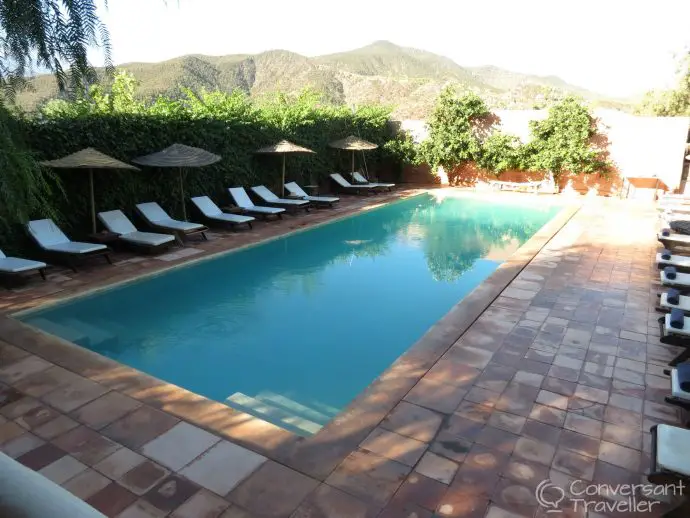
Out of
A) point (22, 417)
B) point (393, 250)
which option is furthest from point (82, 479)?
point (393, 250)

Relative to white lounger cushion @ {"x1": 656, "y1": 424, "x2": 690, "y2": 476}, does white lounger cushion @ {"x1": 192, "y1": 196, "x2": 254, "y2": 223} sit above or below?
above

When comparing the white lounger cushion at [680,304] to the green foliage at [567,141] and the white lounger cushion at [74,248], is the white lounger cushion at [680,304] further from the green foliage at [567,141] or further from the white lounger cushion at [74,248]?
the green foliage at [567,141]

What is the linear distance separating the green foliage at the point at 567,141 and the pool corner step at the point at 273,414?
46.1 ft

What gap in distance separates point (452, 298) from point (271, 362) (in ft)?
9.85

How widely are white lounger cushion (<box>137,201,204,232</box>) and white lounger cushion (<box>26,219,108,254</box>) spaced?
5.35ft

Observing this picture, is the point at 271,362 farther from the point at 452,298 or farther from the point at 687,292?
the point at 687,292

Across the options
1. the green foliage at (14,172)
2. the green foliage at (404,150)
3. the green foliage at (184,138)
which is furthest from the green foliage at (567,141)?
the green foliage at (14,172)

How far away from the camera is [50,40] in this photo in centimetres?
255

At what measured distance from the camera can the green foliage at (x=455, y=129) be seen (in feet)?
54.4

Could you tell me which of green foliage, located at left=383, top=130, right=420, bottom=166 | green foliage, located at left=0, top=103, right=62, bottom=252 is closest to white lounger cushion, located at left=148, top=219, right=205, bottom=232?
green foliage, located at left=0, top=103, right=62, bottom=252

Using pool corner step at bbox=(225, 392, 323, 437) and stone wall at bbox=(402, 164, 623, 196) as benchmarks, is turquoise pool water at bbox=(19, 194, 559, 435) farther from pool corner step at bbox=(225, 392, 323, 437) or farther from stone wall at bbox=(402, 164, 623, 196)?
stone wall at bbox=(402, 164, 623, 196)

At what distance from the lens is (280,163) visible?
528 inches

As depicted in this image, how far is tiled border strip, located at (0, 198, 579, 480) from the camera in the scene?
3178mm

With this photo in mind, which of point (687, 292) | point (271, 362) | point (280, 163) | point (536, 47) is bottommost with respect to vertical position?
point (271, 362)
